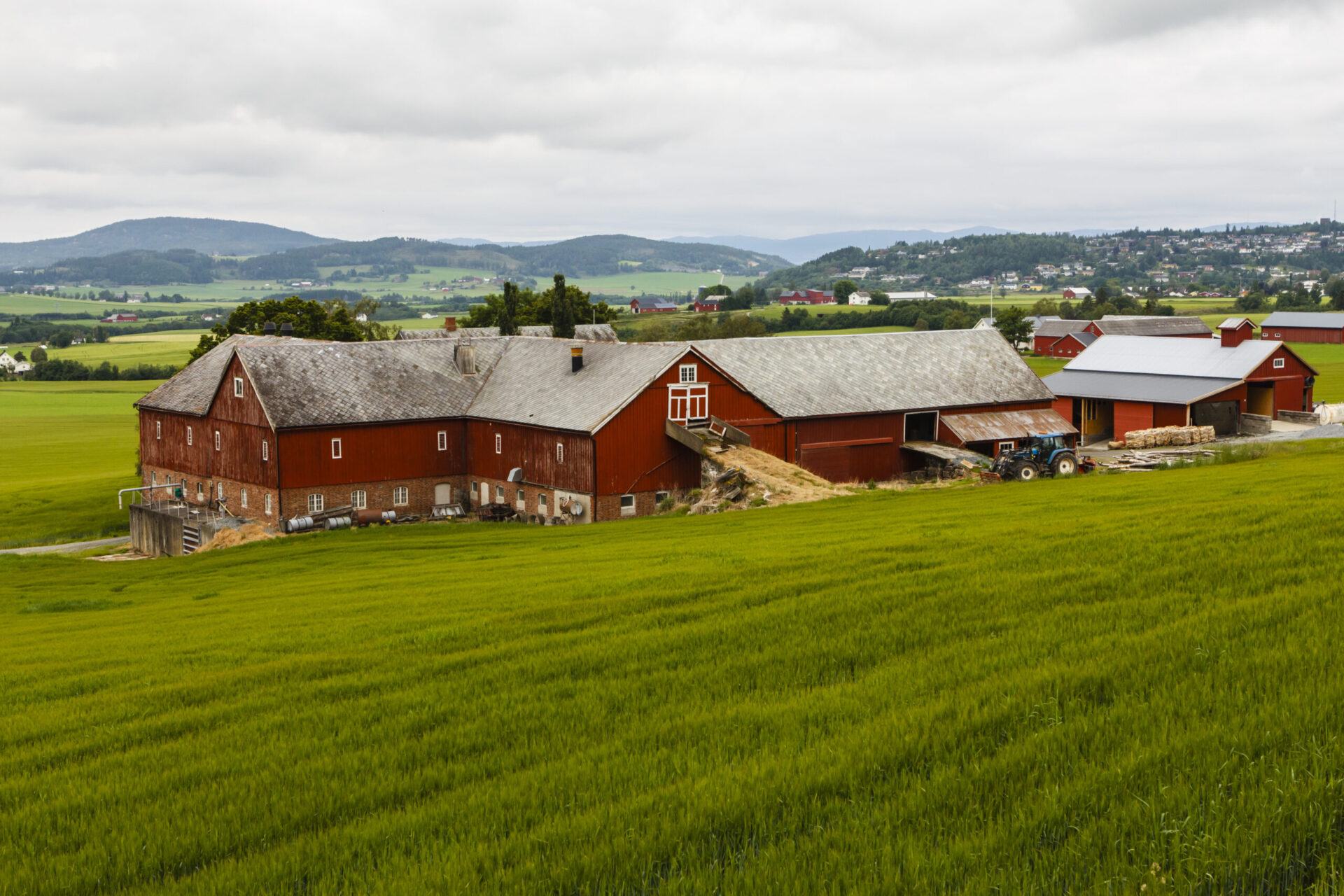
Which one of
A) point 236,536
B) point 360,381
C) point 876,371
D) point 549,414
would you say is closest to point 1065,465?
point 876,371

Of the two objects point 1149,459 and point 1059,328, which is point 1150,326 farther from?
point 1149,459

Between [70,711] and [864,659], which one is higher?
[864,659]

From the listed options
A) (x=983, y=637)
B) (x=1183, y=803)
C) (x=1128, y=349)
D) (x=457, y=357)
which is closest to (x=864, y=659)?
(x=983, y=637)

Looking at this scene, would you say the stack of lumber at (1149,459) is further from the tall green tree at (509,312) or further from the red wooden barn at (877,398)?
the tall green tree at (509,312)

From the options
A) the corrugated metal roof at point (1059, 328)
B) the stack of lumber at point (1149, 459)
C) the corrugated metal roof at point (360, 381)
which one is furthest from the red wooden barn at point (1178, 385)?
the corrugated metal roof at point (1059, 328)

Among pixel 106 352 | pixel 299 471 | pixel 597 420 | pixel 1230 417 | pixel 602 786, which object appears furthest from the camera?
pixel 106 352

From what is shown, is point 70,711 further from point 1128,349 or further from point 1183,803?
point 1128,349

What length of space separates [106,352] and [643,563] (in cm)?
18722

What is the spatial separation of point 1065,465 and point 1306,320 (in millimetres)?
106726

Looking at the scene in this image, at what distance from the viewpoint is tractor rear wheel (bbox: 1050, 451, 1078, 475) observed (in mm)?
47625

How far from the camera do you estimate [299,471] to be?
4978cm

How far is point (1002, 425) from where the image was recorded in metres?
56.4

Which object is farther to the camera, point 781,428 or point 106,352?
point 106,352

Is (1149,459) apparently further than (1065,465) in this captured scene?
Yes
